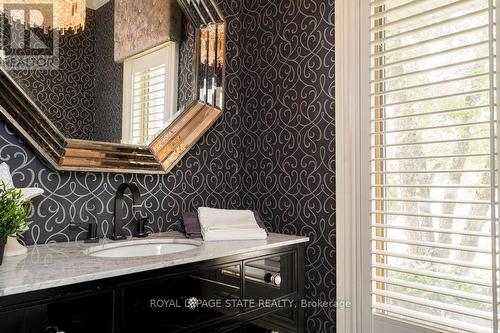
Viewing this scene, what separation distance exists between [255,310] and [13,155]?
1.07 metres

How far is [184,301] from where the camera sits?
1.22 m

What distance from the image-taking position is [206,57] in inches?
75.0

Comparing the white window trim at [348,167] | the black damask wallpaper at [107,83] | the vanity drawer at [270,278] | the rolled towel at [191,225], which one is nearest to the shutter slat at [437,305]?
the white window trim at [348,167]

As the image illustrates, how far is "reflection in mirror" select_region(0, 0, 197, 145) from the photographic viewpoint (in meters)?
1.37

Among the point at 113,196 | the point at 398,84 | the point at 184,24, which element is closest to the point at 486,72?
the point at 398,84

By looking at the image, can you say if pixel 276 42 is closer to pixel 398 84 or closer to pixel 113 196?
pixel 398 84

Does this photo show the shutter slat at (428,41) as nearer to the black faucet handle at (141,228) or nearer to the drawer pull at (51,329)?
the black faucet handle at (141,228)

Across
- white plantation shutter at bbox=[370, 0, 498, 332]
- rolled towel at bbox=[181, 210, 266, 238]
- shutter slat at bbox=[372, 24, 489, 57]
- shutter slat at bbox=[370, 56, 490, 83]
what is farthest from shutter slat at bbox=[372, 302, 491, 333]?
shutter slat at bbox=[372, 24, 489, 57]

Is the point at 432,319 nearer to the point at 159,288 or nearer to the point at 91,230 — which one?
the point at 159,288

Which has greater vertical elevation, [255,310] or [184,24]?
[184,24]

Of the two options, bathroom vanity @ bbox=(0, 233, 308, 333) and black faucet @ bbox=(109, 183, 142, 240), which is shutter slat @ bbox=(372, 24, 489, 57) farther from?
black faucet @ bbox=(109, 183, 142, 240)

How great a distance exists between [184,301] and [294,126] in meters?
1.05

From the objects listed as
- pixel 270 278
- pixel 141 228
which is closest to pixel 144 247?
pixel 141 228

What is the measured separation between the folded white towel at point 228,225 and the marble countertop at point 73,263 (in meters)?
0.05
